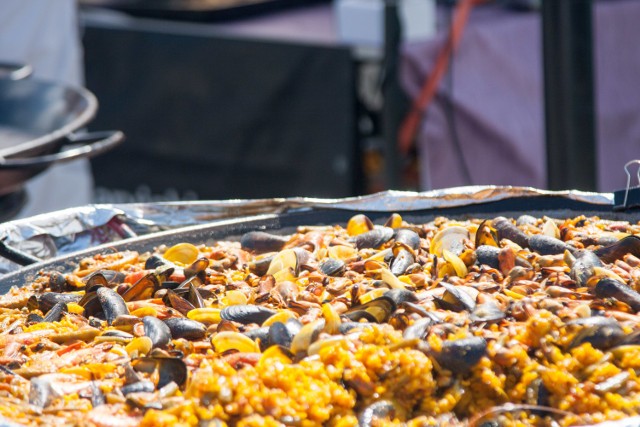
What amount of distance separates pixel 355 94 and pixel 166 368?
332 centimetres

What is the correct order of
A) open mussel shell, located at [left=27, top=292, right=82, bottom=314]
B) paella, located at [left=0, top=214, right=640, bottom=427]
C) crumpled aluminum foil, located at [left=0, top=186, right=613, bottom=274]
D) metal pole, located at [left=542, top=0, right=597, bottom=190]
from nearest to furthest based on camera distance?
paella, located at [left=0, top=214, right=640, bottom=427] < open mussel shell, located at [left=27, top=292, right=82, bottom=314] < crumpled aluminum foil, located at [left=0, top=186, right=613, bottom=274] < metal pole, located at [left=542, top=0, right=597, bottom=190]

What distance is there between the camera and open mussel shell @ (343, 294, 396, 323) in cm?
145

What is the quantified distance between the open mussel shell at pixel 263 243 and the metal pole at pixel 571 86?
1.46 meters

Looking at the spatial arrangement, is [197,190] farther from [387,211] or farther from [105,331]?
[105,331]

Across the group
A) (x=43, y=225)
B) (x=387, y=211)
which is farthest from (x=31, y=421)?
(x=387, y=211)

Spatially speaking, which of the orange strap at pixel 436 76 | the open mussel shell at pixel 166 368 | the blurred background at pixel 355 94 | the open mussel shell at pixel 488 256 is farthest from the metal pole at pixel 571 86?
the open mussel shell at pixel 166 368

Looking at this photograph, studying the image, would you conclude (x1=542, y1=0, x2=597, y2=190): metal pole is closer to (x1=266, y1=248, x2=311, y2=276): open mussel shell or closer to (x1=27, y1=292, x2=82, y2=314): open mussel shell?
(x1=266, y1=248, x2=311, y2=276): open mussel shell

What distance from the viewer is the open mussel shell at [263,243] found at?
6.52 feet

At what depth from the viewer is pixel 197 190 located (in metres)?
4.90

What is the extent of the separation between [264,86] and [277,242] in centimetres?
278

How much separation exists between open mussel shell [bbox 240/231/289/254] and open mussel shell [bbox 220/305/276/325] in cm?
48

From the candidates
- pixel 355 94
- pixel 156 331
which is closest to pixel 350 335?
pixel 156 331

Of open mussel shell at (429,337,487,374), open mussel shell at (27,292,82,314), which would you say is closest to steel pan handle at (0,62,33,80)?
open mussel shell at (27,292,82,314)

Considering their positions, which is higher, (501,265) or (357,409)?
(501,265)
